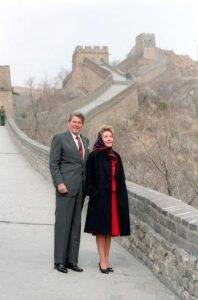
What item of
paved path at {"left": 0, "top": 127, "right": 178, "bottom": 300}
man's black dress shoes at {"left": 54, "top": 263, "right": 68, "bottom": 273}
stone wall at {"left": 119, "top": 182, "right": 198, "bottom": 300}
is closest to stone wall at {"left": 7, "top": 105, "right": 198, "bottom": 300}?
stone wall at {"left": 119, "top": 182, "right": 198, "bottom": 300}

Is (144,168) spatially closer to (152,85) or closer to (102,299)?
(102,299)

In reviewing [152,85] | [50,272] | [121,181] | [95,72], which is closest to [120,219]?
[121,181]

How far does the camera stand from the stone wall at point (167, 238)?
5293 mm

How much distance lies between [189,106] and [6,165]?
136 ft

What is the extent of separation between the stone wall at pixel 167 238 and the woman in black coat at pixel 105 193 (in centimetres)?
43

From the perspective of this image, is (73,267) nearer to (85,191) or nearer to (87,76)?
(85,191)

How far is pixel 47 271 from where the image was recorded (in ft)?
21.4

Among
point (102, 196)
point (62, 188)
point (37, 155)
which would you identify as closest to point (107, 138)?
point (102, 196)

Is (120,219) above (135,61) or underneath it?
underneath

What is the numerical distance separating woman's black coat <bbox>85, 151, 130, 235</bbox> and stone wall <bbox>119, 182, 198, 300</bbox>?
42 cm

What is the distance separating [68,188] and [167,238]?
4.32 feet

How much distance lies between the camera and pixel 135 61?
8931cm

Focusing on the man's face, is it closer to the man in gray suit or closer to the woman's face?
the man in gray suit

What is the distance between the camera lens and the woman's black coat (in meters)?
6.31
